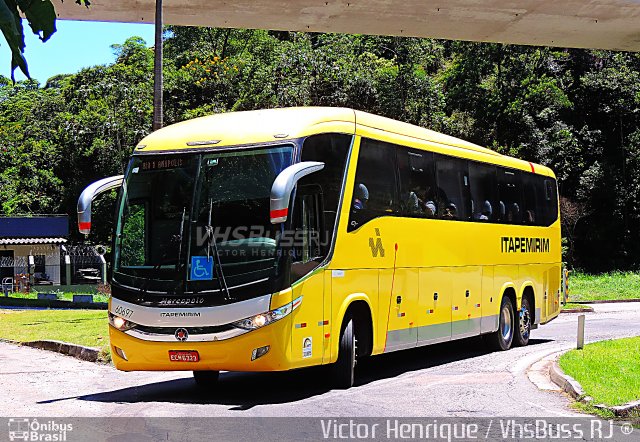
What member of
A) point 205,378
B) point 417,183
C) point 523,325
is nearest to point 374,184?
point 417,183

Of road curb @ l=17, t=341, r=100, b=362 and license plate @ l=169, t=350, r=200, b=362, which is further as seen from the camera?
road curb @ l=17, t=341, r=100, b=362

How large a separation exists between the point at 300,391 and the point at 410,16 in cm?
1366

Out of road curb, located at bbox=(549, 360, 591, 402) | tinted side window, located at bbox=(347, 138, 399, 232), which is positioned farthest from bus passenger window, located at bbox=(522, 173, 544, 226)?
tinted side window, located at bbox=(347, 138, 399, 232)

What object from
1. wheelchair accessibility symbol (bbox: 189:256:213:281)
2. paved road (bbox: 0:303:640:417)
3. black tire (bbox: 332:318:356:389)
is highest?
wheelchair accessibility symbol (bbox: 189:256:213:281)

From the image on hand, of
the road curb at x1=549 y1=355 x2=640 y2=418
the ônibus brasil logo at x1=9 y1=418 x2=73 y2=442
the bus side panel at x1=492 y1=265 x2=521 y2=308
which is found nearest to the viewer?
the ônibus brasil logo at x1=9 y1=418 x2=73 y2=442

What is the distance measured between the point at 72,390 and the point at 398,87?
1518 inches

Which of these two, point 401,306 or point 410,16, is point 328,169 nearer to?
point 401,306

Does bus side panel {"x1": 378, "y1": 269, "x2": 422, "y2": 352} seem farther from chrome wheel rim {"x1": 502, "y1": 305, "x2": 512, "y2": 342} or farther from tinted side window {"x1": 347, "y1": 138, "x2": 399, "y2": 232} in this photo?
chrome wheel rim {"x1": 502, "y1": 305, "x2": 512, "y2": 342}

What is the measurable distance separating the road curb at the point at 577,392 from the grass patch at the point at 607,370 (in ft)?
0.26

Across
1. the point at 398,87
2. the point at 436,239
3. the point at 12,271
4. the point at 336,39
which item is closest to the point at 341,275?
the point at 436,239

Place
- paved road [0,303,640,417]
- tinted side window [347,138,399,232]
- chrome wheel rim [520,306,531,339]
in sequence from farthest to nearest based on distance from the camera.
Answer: chrome wheel rim [520,306,531,339]
tinted side window [347,138,399,232]
paved road [0,303,640,417]

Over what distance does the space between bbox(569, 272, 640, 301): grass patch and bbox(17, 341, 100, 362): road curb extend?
77.7 feet

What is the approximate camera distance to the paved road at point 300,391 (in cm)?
1005

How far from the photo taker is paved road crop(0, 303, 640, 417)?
10.1 metres
